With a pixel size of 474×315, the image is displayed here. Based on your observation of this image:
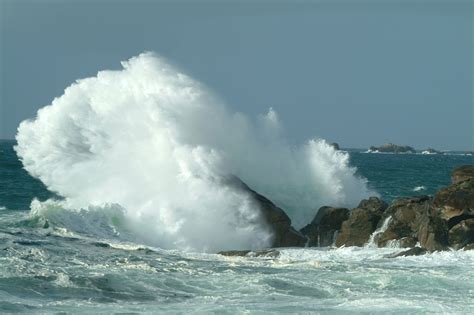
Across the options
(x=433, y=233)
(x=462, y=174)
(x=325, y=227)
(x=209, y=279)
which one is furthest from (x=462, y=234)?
(x=209, y=279)

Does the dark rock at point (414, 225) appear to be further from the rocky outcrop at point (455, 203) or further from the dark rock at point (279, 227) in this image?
the dark rock at point (279, 227)

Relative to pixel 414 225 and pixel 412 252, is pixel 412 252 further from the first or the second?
pixel 414 225

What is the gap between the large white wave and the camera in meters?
25.6

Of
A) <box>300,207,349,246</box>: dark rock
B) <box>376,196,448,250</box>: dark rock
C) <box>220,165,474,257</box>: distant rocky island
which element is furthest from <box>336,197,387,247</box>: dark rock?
<box>300,207,349,246</box>: dark rock

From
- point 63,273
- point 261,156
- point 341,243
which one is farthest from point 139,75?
point 63,273

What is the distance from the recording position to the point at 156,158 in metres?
27.3

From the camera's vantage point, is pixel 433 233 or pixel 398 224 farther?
pixel 398 224

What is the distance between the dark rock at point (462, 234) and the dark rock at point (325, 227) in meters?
3.56

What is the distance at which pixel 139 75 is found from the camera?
29312 millimetres

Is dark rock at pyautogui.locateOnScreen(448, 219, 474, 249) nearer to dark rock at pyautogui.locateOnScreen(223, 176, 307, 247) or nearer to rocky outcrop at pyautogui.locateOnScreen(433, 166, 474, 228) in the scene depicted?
rocky outcrop at pyautogui.locateOnScreen(433, 166, 474, 228)

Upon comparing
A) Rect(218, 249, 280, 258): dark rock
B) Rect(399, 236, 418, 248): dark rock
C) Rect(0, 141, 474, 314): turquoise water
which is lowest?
Rect(0, 141, 474, 314): turquoise water

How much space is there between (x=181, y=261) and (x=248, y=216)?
201 inches

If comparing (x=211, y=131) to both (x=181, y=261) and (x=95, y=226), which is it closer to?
(x=95, y=226)

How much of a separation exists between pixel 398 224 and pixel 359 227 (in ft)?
3.45
